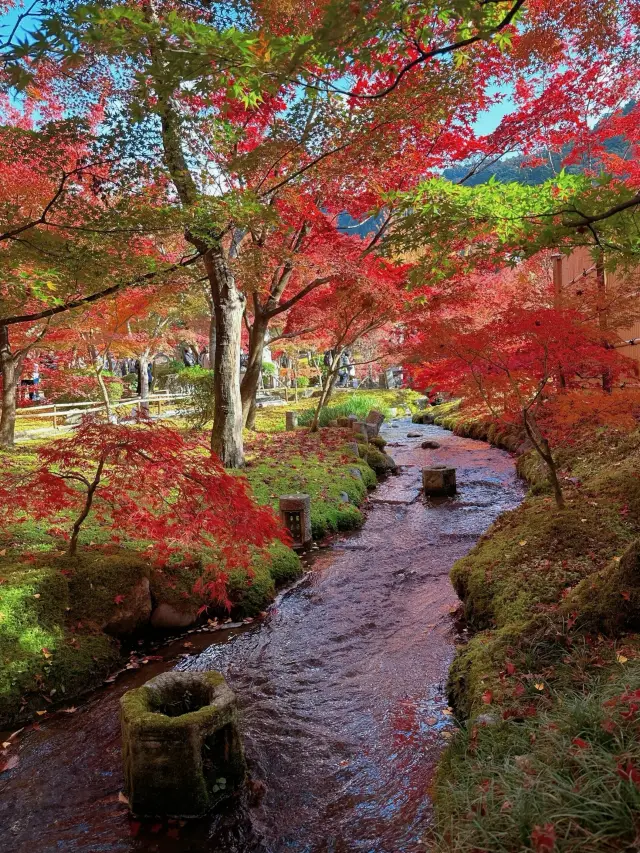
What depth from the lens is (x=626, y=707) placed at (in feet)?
9.53

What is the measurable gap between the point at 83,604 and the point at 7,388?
9.16 m

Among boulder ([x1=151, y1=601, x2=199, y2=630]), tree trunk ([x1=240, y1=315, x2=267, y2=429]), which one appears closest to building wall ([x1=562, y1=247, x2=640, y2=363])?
tree trunk ([x1=240, y1=315, x2=267, y2=429])

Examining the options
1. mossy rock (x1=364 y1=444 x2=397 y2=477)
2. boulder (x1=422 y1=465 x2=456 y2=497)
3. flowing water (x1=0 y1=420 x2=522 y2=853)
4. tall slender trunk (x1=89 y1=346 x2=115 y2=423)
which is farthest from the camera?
tall slender trunk (x1=89 y1=346 x2=115 y2=423)

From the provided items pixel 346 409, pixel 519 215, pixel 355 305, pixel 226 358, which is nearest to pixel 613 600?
pixel 519 215

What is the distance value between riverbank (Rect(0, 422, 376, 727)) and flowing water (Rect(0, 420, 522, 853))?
32cm

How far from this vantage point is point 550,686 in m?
3.65

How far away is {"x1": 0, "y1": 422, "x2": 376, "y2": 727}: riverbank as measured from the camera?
4.96 metres

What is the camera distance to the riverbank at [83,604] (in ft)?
16.3

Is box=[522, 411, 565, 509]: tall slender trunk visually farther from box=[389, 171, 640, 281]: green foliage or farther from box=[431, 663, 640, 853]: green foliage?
box=[431, 663, 640, 853]: green foliage

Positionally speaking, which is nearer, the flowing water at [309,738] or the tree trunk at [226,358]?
the flowing water at [309,738]

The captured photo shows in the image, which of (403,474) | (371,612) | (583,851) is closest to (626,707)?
(583,851)

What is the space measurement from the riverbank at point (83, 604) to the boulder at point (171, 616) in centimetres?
1

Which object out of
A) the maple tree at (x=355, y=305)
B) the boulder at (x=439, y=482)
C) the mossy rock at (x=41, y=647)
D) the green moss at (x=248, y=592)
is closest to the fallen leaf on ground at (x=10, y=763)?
the mossy rock at (x=41, y=647)

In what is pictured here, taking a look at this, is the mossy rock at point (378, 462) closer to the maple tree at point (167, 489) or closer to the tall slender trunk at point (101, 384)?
the tall slender trunk at point (101, 384)
